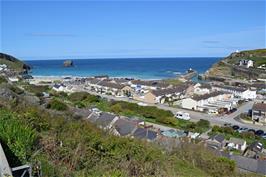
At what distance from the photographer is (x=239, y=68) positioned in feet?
175

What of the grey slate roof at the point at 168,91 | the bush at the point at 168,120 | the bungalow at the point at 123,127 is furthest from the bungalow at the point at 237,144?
the grey slate roof at the point at 168,91

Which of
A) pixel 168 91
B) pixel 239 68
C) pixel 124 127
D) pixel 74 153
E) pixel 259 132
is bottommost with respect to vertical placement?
pixel 259 132

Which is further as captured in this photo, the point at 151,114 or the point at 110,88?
the point at 110,88

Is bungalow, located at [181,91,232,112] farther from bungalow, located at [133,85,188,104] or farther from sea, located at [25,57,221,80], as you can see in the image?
sea, located at [25,57,221,80]

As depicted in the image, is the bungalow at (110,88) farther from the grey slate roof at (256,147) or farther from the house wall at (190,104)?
the grey slate roof at (256,147)

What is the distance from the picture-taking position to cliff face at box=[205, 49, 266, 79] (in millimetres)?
50438

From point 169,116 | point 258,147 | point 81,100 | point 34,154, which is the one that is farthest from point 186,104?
point 34,154

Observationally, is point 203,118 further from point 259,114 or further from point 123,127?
point 123,127

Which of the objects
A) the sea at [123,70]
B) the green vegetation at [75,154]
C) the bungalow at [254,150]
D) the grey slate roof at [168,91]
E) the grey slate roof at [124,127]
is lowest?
the bungalow at [254,150]

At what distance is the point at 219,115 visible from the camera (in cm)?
2434

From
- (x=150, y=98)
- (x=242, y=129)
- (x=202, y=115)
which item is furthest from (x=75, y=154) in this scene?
(x=150, y=98)

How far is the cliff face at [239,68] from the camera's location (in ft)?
165

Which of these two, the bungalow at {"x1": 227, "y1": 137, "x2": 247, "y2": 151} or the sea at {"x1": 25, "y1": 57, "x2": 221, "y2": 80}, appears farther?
the sea at {"x1": 25, "y1": 57, "x2": 221, "y2": 80}

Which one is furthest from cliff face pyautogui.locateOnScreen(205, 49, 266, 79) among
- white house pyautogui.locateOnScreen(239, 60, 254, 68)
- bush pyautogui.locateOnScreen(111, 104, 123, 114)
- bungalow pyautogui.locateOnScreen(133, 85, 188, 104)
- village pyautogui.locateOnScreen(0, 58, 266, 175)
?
bush pyautogui.locateOnScreen(111, 104, 123, 114)
